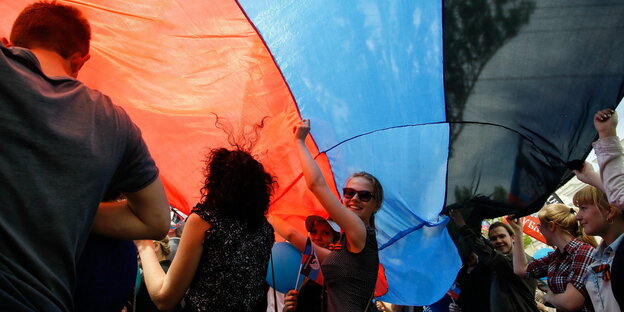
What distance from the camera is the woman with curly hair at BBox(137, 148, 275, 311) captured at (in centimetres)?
156

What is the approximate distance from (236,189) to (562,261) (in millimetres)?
2421

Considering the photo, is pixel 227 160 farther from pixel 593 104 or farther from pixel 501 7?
pixel 593 104

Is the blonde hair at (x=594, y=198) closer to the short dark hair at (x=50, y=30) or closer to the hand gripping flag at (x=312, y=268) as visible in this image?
the hand gripping flag at (x=312, y=268)

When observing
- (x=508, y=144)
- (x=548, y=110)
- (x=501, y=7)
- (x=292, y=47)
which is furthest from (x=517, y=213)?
(x=292, y=47)

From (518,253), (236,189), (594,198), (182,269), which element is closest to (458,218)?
(518,253)

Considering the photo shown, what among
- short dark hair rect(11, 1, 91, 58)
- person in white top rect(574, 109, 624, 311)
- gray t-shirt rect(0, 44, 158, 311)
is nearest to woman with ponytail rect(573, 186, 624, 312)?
person in white top rect(574, 109, 624, 311)

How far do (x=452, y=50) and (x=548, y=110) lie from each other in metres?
0.62

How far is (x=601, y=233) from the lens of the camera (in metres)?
2.29

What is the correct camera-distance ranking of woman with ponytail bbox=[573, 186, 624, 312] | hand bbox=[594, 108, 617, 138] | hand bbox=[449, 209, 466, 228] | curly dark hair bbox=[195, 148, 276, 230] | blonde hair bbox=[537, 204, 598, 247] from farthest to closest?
hand bbox=[449, 209, 466, 228], blonde hair bbox=[537, 204, 598, 247], woman with ponytail bbox=[573, 186, 624, 312], hand bbox=[594, 108, 617, 138], curly dark hair bbox=[195, 148, 276, 230]

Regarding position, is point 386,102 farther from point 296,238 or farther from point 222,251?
point 222,251

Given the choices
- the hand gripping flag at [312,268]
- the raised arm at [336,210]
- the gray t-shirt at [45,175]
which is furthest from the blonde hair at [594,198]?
the gray t-shirt at [45,175]

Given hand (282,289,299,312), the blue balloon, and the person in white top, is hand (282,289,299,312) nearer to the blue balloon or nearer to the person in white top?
the blue balloon

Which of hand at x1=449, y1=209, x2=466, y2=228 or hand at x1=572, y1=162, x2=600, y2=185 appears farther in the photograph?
hand at x1=449, y1=209, x2=466, y2=228

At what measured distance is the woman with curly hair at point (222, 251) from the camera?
156cm
